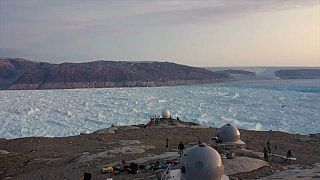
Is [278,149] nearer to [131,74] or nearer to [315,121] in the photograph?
[315,121]

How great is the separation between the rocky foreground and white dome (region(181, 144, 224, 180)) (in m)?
3.04

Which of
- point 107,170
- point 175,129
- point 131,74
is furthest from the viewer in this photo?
point 131,74

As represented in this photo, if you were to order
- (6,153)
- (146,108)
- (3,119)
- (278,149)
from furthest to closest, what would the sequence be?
(146,108), (3,119), (6,153), (278,149)

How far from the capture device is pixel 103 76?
11344cm

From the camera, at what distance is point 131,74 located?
114000 millimetres

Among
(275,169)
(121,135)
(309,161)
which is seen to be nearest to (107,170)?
(275,169)

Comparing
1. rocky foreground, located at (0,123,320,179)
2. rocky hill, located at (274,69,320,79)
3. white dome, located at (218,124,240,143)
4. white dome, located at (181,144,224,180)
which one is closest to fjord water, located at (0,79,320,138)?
rocky foreground, located at (0,123,320,179)

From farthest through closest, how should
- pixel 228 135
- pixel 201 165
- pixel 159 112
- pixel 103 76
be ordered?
pixel 103 76
pixel 159 112
pixel 228 135
pixel 201 165

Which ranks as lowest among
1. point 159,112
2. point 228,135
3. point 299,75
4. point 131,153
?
point 159,112

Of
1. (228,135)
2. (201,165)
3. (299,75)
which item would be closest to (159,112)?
(228,135)

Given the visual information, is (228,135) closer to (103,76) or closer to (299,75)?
(103,76)

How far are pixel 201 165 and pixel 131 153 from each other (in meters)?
9.05

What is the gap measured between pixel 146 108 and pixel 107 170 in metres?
34.2

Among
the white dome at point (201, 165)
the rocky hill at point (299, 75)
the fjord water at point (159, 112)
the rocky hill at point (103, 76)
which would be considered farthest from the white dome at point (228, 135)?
the rocky hill at point (299, 75)
